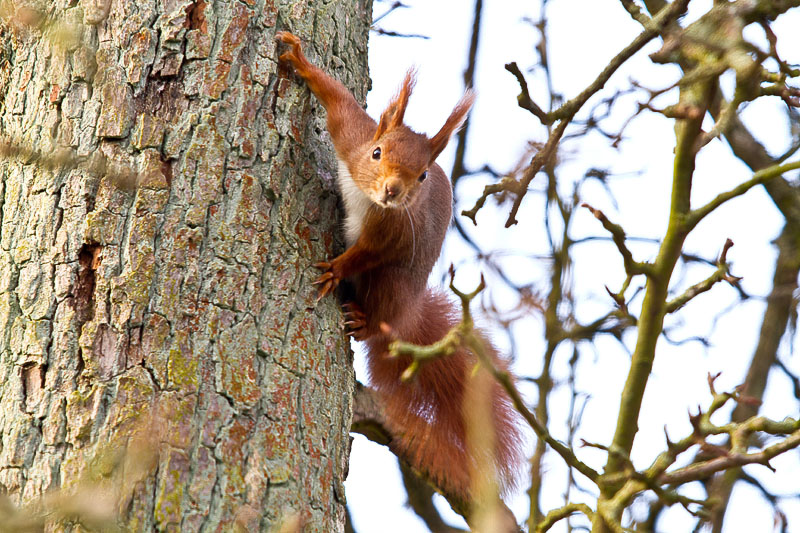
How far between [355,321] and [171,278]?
64 cm

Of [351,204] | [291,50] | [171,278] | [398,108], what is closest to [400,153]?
[398,108]

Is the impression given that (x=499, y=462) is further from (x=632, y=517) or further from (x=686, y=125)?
(x=686, y=125)

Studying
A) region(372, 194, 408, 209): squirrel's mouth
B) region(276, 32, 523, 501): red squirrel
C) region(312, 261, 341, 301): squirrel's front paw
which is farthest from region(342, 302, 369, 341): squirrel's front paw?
region(372, 194, 408, 209): squirrel's mouth

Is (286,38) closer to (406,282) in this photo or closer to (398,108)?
(398,108)

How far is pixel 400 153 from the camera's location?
8.03 feet

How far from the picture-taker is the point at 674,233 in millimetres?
1642

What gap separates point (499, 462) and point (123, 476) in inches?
51.3

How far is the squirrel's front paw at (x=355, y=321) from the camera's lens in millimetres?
2098

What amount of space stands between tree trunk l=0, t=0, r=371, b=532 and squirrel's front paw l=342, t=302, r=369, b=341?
0.17 m

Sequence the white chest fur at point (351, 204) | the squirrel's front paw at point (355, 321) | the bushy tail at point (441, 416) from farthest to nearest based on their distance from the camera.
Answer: the bushy tail at point (441, 416) → the white chest fur at point (351, 204) → the squirrel's front paw at point (355, 321)

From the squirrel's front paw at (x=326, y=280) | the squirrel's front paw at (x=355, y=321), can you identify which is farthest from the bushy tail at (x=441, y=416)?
the squirrel's front paw at (x=326, y=280)

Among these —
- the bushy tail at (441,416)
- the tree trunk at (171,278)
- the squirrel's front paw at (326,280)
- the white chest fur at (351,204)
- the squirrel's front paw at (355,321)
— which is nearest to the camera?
the tree trunk at (171,278)

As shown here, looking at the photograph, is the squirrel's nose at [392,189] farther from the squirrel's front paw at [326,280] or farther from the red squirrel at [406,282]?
the squirrel's front paw at [326,280]

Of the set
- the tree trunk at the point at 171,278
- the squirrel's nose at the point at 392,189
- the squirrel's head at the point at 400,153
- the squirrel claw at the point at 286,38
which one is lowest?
the tree trunk at the point at 171,278
